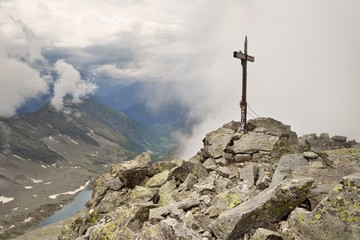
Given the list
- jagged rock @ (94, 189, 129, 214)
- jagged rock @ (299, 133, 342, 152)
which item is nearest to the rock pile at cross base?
jagged rock @ (94, 189, 129, 214)

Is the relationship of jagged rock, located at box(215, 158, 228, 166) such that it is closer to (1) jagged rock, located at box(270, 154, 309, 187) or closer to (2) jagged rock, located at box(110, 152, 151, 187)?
(2) jagged rock, located at box(110, 152, 151, 187)

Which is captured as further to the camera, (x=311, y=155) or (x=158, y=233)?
(x=311, y=155)

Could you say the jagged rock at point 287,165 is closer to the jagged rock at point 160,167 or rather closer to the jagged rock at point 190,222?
the jagged rock at point 190,222

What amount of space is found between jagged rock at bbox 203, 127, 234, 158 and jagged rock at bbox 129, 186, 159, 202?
30.6 ft

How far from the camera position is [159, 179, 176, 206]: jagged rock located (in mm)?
26194

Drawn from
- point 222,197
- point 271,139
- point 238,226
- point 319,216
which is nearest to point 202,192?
point 222,197

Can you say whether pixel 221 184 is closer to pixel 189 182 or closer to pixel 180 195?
pixel 189 182

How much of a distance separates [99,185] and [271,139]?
65.8 ft

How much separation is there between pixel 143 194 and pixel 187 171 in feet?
15.7

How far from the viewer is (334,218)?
15133mm

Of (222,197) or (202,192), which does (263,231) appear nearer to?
(222,197)

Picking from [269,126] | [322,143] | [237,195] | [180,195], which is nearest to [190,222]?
[237,195]

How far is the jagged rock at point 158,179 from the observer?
103 ft

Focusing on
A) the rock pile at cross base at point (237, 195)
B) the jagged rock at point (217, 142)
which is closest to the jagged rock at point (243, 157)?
the rock pile at cross base at point (237, 195)
